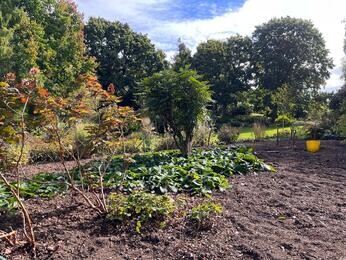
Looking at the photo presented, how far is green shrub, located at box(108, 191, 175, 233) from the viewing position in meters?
3.73

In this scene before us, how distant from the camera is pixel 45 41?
63.9 feet

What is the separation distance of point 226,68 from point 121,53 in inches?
348

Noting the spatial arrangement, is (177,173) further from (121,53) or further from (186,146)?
(121,53)

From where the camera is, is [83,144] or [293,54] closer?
[83,144]

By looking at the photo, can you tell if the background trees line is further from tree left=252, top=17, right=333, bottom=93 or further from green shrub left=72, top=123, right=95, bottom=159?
green shrub left=72, top=123, right=95, bottom=159

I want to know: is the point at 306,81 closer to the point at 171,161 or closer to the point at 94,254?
the point at 171,161

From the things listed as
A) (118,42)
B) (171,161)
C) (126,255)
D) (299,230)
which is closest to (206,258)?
(126,255)

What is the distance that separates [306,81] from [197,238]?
3137 cm

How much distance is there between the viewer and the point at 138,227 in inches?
141

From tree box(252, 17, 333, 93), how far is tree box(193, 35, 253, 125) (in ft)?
3.74

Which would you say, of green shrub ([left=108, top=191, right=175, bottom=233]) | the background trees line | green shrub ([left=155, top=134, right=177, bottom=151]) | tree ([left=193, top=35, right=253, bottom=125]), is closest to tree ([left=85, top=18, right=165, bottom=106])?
the background trees line

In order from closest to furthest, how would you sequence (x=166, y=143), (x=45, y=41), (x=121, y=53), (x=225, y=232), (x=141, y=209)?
1. (x=225, y=232)
2. (x=141, y=209)
3. (x=166, y=143)
4. (x=45, y=41)
5. (x=121, y=53)

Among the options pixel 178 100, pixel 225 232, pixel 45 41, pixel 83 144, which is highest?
pixel 45 41

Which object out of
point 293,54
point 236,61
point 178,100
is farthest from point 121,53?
point 178,100
